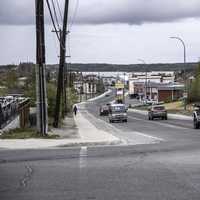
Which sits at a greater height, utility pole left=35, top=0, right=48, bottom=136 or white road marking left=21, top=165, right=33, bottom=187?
utility pole left=35, top=0, right=48, bottom=136

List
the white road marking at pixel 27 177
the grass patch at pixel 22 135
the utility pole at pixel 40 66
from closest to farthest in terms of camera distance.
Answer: the white road marking at pixel 27 177 → the grass patch at pixel 22 135 → the utility pole at pixel 40 66

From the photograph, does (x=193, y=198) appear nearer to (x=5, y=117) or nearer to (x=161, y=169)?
(x=161, y=169)

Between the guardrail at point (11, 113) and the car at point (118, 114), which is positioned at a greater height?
the guardrail at point (11, 113)

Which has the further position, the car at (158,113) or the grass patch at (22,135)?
the car at (158,113)

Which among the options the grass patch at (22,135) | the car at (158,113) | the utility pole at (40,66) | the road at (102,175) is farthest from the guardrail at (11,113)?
the car at (158,113)

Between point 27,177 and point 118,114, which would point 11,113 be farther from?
point 118,114

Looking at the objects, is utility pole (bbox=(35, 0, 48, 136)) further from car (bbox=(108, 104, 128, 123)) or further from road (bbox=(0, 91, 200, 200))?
car (bbox=(108, 104, 128, 123))

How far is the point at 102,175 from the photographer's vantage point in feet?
48.3

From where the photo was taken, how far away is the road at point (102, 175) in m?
11.7

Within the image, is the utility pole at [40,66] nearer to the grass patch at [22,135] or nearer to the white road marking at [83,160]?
the grass patch at [22,135]

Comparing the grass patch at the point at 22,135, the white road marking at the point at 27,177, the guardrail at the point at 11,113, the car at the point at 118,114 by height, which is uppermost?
the guardrail at the point at 11,113

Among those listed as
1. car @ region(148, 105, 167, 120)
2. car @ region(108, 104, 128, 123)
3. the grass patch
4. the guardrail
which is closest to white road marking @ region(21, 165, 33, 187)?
the grass patch

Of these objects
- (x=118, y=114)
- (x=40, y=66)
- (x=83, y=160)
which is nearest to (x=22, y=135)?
(x=40, y=66)

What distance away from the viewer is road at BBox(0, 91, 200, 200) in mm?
11742
